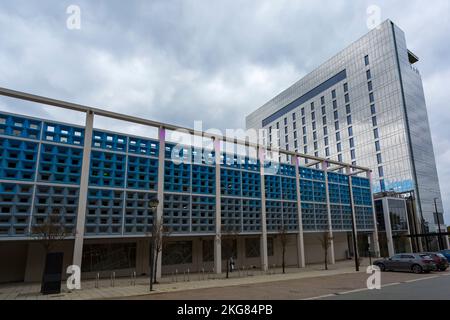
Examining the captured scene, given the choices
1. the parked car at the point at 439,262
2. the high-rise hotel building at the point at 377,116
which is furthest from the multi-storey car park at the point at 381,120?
the parked car at the point at 439,262

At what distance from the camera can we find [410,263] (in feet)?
68.5

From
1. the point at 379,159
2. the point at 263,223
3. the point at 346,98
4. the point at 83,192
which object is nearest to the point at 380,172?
the point at 379,159

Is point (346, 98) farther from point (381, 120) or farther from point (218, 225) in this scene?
point (218, 225)

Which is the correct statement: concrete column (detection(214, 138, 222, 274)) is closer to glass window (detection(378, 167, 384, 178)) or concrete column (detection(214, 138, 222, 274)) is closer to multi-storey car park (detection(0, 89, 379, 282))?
multi-storey car park (detection(0, 89, 379, 282))

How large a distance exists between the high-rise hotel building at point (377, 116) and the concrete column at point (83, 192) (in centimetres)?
4982

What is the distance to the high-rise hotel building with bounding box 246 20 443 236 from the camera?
2003 inches

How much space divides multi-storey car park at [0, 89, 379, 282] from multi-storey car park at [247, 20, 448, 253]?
22.6m

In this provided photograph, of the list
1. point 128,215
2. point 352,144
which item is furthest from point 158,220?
point 352,144

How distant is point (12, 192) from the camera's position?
15.1 meters

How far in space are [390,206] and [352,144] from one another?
2082cm

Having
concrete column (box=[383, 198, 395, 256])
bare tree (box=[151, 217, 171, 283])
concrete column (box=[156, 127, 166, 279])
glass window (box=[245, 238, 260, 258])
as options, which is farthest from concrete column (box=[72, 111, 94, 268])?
concrete column (box=[383, 198, 395, 256])

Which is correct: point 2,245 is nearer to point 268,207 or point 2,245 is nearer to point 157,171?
point 157,171

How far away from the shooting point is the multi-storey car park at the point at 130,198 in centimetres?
1585

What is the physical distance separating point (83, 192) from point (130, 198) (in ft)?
9.61
